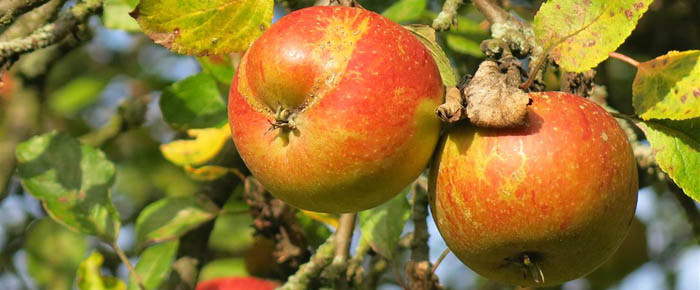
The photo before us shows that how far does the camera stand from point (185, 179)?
2.59 m

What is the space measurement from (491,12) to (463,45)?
21.8 inches

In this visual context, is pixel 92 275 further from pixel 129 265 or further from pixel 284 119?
pixel 284 119

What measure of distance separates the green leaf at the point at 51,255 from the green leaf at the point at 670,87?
1482 mm

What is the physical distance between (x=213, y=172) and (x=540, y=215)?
953 mm

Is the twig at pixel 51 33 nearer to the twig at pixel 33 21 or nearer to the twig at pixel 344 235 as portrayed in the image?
the twig at pixel 33 21

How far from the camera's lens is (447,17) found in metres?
1.31

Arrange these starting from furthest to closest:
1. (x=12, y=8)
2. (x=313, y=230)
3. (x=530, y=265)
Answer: (x=313, y=230)
(x=12, y=8)
(x=530, y=265)

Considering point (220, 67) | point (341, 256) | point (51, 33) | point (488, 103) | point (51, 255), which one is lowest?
point (51, 255)

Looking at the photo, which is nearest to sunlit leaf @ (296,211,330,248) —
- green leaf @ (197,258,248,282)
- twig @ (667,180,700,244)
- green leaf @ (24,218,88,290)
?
green leaf @ (197,258,248,282)

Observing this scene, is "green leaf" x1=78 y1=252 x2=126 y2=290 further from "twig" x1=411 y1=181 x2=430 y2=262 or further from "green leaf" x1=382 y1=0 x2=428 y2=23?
"green leaf" x1=382 y1=0 x2=428 y2=23

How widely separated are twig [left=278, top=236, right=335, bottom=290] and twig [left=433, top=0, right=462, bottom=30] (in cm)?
52

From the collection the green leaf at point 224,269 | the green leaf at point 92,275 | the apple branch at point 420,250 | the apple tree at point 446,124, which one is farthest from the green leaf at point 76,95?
the apple branch at point 420,250

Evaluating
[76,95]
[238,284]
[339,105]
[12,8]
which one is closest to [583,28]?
[339,105]

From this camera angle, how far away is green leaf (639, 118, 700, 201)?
1.15 m
